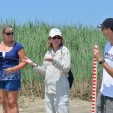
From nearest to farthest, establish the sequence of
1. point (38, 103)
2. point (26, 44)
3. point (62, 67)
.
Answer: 1. point (62, 67)
2. point (38, 103)
3. point (26, 44)

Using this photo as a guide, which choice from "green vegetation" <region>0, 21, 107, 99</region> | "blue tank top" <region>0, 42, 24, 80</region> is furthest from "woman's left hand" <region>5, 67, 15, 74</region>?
"green vegetation" <region>0, 21, 107, 99</region>

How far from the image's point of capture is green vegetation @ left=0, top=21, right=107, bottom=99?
10891 millimetres

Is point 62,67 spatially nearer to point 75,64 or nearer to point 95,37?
point 75,64

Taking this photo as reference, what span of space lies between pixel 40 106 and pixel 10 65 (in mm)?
3476

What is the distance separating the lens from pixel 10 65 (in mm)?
6504

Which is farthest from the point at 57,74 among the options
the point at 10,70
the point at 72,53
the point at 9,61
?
the point at 72,53

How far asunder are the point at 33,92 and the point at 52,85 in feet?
17.1

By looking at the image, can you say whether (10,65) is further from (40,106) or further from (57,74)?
(40,106)

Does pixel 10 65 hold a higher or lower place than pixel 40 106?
higher

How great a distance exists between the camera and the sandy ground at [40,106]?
30.4 feet

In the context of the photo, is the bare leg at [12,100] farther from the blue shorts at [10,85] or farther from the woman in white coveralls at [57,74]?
the woman in white coveralls at [57,74]

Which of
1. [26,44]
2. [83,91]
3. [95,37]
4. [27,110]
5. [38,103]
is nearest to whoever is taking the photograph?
[27,110]

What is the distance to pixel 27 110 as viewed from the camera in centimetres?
930

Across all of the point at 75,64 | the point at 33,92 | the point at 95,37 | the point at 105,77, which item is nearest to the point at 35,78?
the point at 33,92
